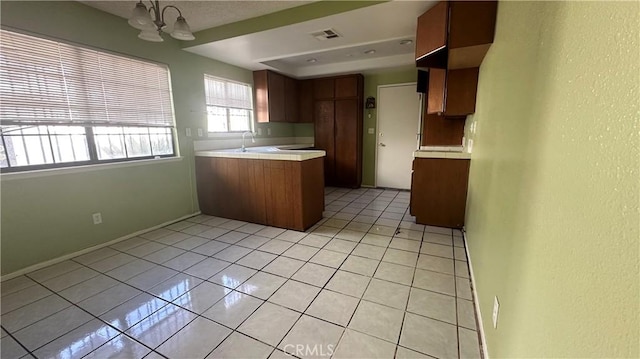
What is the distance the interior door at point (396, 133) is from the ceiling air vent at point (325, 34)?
231 centimetres

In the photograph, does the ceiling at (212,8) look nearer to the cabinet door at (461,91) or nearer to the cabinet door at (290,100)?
the cabinet door at (461,91)

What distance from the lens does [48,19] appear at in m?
2.26

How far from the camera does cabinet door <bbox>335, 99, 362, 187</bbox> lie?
5.15 meters

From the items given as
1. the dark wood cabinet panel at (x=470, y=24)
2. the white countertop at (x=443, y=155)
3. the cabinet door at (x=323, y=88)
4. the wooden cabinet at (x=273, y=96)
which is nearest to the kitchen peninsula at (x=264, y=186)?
the white countertop at (x=443, y=155)

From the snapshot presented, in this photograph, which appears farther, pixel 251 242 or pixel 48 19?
pixel 251 242

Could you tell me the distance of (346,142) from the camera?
5277mm

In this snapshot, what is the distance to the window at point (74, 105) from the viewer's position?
7.01ft

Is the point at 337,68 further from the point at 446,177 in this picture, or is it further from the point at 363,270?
the point at 363,270

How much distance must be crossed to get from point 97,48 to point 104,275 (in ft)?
7.26

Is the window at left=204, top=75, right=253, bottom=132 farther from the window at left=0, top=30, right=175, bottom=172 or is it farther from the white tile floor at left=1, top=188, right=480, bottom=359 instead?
the white tile floor at left=1, top=188, right=480, bottom=359

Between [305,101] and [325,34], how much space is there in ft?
8.47

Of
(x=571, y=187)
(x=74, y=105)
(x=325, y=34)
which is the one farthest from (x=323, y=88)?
(x=571, y=187)

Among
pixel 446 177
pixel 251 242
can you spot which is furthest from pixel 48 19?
pixel 446 177

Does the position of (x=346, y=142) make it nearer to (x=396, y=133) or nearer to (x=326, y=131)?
(x=326, y=131)
